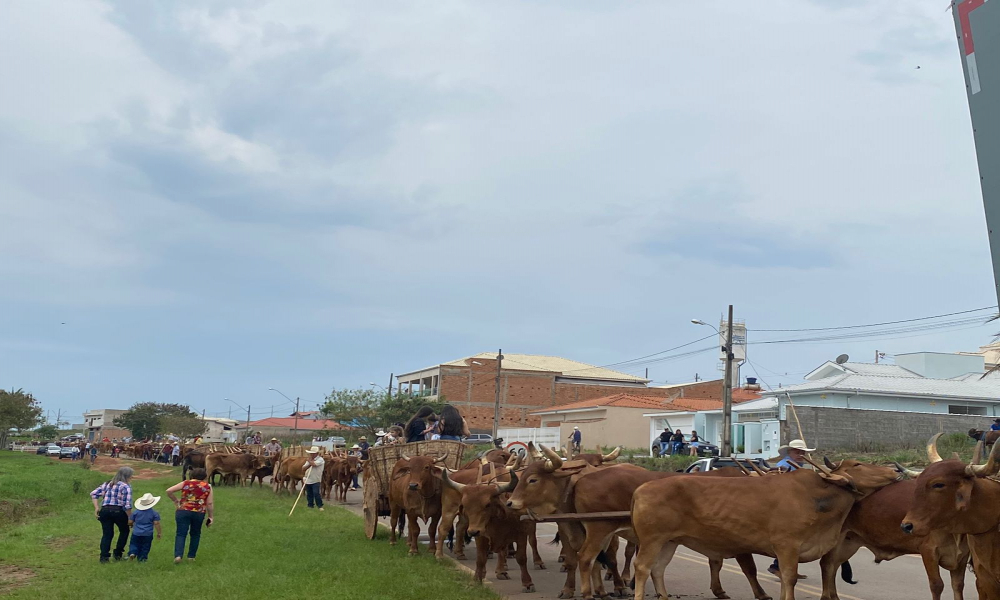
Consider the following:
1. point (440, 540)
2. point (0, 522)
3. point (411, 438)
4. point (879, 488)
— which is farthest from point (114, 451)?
point (879, 488)

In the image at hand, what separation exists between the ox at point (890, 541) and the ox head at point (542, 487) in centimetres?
298

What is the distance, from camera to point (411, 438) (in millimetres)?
16688

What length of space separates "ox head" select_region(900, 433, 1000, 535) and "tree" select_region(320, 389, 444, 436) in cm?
5695

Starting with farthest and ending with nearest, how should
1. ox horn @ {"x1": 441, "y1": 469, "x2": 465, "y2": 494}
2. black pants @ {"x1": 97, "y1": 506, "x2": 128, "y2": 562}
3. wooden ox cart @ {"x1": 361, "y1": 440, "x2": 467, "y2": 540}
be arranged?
1. wooden ox cart @ {"x1": 361, "y1": 440, "x2": 467, "y2": 540}
2. black pants @ {"x1": 97, "y1": 506, "x2": 128, "y2": 562}
3. ox horn @ {"x1": 441, "y1": 469, "x2": 465, "y2": 494}

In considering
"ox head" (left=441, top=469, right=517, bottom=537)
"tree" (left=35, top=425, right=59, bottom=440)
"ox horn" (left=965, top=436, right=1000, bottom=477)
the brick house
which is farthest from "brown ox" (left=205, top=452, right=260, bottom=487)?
"tree" (left=35, top=425, right=59, bottom=440)

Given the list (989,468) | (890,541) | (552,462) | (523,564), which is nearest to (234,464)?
(523,564)

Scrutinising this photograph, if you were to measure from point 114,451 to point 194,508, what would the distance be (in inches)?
2520

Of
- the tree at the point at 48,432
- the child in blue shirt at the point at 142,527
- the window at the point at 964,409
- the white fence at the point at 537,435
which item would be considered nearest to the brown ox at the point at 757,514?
the child in blue shirt at the point at 142,527

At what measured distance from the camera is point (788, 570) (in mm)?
7551

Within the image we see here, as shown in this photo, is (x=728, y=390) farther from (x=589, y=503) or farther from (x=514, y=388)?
(x=514, y=388)

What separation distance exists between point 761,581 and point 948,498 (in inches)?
219

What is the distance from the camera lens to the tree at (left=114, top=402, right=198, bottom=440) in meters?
100

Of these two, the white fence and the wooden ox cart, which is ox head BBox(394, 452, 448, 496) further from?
the white fence

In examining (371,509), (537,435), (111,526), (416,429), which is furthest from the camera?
(537,435)
